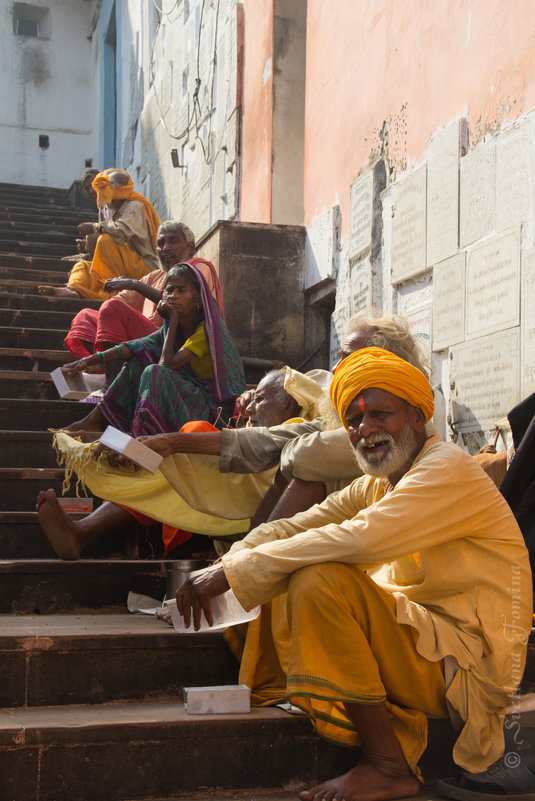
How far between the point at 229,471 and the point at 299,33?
566cm

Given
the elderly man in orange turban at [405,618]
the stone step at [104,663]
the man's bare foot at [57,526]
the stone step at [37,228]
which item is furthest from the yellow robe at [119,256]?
the elderly man in orange turban at [405,618]

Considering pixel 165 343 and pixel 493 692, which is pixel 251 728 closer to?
pixel 493 692

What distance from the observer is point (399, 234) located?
5.28 m

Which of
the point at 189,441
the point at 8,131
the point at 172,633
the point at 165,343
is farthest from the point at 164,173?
the point at 172,633

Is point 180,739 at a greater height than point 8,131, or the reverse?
point 8,131

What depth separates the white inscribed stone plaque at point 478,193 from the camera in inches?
168

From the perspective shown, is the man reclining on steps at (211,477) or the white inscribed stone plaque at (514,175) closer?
the man reclining on steps at (211,477)

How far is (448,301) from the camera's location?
182 inches

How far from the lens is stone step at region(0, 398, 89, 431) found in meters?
5.32

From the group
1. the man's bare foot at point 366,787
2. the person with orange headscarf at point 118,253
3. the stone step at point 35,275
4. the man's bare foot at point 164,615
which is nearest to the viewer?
the man's bare foot at point 366,787

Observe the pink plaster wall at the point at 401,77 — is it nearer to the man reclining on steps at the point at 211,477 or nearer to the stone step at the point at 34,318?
the man reclining on steps at the point at 211,477

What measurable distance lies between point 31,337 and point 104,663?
446cm

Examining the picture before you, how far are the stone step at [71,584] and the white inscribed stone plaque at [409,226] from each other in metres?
2.28

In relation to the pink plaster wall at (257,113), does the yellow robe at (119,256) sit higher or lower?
lower
